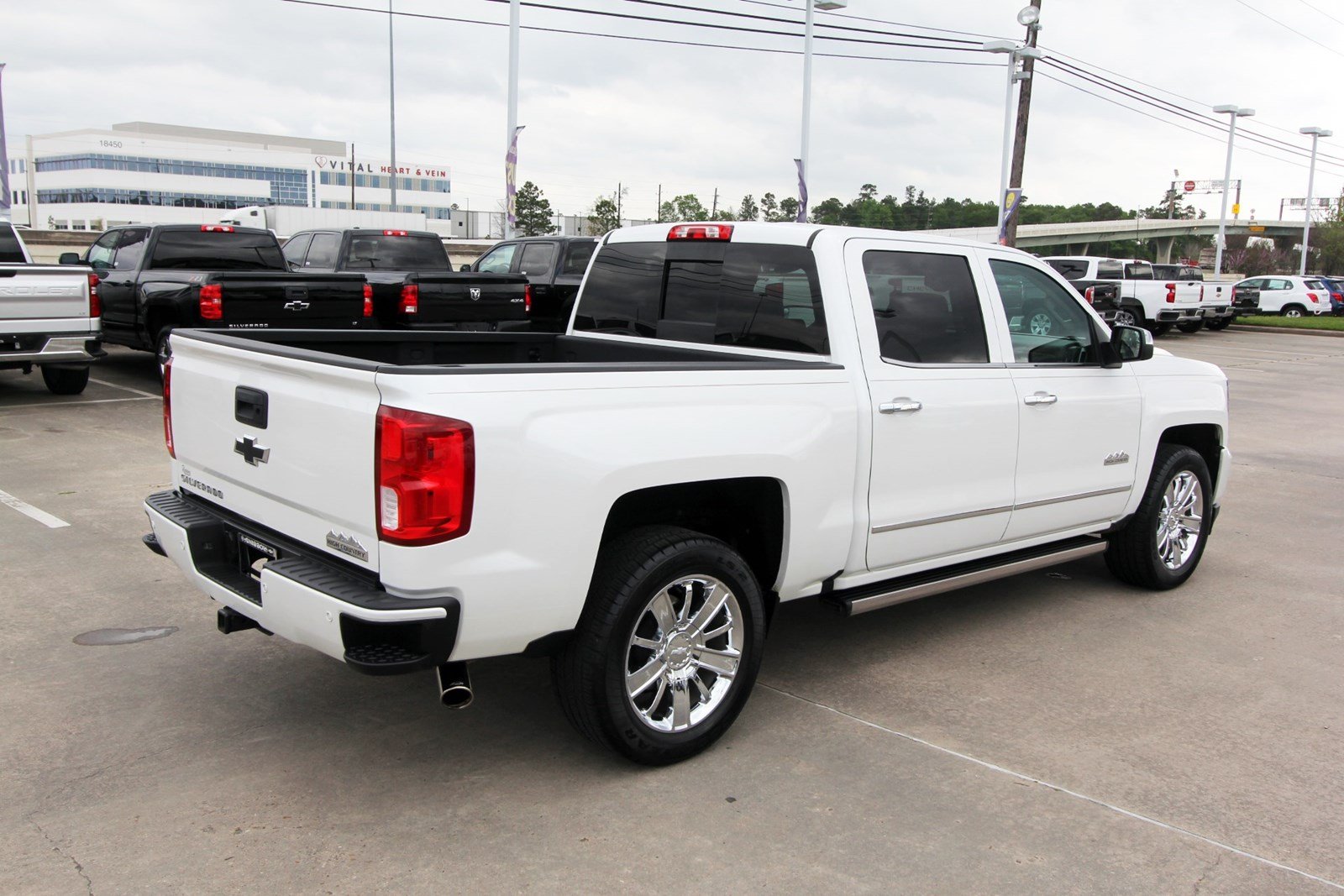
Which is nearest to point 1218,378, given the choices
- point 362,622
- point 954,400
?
point 954,400

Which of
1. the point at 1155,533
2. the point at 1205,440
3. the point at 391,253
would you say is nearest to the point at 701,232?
the point at 1155,533

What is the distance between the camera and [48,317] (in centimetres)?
1084

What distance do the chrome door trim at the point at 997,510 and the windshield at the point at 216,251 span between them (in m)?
10.8

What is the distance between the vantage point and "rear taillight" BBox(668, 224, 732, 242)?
15.7 ft

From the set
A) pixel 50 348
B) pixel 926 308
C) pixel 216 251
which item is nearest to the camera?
pixel 926 308

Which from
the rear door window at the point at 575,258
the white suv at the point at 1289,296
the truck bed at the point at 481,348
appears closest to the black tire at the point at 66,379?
the rear door window at the point at 575,258

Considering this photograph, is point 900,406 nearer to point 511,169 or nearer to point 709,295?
point 709,295

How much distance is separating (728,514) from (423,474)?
1.45 m

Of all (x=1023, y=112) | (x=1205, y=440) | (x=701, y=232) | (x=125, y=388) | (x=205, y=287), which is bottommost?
(x=125, y=388)

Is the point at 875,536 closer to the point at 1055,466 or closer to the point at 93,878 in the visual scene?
the point at 1055,466

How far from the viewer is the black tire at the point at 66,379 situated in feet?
39.5

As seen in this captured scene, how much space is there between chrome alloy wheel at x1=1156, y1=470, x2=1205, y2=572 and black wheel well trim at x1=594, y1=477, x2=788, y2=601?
115 inches

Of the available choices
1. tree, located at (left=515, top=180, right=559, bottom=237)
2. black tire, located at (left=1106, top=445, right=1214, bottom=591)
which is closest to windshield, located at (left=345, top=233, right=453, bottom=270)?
black tire, located at (left=1106, top=445, right=1214, bottom=591)

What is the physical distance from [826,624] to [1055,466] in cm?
134
